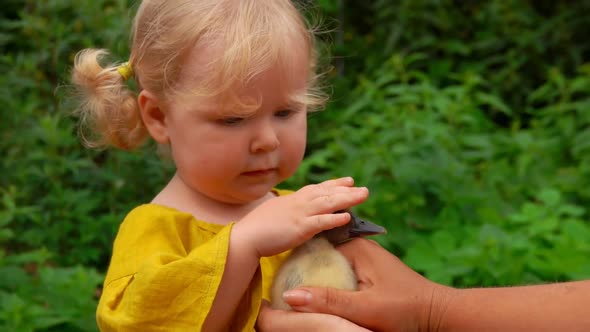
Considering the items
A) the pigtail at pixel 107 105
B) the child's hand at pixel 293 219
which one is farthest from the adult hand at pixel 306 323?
the pigtail at pixel 107 105

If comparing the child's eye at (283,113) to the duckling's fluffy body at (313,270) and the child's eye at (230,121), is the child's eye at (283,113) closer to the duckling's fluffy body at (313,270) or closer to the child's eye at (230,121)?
the child's eye at (230,121)

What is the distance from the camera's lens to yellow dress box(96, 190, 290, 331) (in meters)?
1.69

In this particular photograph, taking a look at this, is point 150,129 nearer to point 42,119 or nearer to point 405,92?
point 42,119

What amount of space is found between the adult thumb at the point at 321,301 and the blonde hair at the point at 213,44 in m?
0.44

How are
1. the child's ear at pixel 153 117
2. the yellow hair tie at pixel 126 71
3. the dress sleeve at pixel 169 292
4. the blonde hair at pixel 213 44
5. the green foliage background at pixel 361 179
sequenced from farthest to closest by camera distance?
the green foliage background at pixel 361 179, the yellow hair tie at pixel 126 71, the child's ear at pixel 153 117, the blonde hair at pixel 213 44, the dress sleeve at pixel 169 292

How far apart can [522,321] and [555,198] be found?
1.93m

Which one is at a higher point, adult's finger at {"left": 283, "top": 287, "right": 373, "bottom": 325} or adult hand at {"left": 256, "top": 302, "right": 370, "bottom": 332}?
adult's finger at {"left": 283, "top": 287, "right": 373, "bottom": 325}

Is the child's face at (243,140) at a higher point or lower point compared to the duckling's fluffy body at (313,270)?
higher

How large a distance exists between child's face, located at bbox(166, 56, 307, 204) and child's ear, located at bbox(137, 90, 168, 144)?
0.14 ft

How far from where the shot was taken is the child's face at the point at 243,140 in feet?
6.01

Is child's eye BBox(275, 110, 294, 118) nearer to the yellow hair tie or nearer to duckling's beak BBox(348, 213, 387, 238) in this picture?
duckling's beak BBox(348, 213, 387, 238)

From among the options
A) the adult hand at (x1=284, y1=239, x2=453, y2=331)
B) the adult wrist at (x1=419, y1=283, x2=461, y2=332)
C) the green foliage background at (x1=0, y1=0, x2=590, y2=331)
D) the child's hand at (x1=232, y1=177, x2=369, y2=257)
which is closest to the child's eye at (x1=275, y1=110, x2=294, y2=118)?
the child's hand at (x1=232, y1=177, x2=369, y2=257)

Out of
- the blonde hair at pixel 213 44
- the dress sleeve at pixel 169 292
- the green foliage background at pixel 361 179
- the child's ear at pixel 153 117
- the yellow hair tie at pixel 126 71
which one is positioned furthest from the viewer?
the green foliage background at pixel 361 179

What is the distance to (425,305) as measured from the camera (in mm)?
1997
